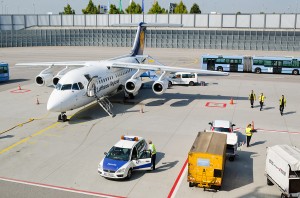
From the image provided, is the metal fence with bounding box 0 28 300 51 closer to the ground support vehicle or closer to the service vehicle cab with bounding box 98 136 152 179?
the ground support vehicle

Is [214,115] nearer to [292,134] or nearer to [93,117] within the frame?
[292,134]

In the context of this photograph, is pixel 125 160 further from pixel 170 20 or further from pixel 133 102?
pixel 170 20

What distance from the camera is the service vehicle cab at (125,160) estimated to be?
709 inches

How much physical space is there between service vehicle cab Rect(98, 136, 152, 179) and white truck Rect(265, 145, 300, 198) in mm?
6503

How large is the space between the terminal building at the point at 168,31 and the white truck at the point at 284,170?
74.6m

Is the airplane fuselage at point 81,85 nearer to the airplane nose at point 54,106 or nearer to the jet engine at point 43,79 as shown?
the airplane nose at point 54,106

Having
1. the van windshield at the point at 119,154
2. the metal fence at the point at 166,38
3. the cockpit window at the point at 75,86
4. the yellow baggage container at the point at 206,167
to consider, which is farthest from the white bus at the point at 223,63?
the yellow baggage container at the point at 206,167

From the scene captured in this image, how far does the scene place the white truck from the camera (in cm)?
1548

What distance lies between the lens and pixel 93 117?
30.6 metres

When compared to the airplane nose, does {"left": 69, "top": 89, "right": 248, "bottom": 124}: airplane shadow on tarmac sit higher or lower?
lower

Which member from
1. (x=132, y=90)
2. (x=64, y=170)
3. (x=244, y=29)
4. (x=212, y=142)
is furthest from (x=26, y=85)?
(x=244, y=29)

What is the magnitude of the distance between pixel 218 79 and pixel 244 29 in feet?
156

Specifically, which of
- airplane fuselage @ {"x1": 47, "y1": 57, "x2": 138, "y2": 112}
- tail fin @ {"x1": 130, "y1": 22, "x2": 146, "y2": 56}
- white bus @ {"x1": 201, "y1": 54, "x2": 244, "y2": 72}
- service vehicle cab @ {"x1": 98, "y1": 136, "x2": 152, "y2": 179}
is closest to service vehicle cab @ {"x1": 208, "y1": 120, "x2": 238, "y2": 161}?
service vehicle cab @ {"x1": 98, "y1": 136, "x2": 152, "y2": 179}

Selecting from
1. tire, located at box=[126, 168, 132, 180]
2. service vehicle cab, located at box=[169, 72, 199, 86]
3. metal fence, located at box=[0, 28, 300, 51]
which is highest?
metal fence, located at box=[0, 28, 300, 51]
